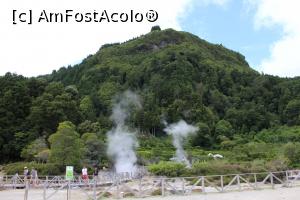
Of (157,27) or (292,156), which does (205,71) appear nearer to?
(157,27)

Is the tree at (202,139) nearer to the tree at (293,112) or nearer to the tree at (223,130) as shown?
the tree at (223,130)

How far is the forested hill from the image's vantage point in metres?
63.2

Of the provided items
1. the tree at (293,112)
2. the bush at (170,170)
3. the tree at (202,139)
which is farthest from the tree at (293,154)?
the tree at (293,112)

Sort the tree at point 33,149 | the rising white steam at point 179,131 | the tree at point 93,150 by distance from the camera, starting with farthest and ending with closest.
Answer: the rising white steam at point 179,131 → the tree at point 93,150 → the tree at point 33,149

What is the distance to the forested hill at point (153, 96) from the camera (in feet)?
207

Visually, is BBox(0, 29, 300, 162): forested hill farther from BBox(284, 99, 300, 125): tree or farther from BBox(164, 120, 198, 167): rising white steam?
BBox(164, 120, 198, 167): rising white steam

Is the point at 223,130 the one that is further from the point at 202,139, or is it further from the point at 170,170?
the point at 170,170

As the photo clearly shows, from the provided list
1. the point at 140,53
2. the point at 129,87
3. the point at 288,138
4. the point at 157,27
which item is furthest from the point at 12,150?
the point at 157,27

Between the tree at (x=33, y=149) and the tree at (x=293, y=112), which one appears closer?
the tree at (x=33, y=149)

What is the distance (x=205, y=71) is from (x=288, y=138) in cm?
5193

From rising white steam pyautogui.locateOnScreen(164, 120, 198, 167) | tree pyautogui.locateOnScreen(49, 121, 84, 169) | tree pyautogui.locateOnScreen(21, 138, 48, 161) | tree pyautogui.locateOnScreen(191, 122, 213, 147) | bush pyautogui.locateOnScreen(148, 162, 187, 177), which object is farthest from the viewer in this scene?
tree pyautogui.locateOnScreen(191, 122, 213, 147)

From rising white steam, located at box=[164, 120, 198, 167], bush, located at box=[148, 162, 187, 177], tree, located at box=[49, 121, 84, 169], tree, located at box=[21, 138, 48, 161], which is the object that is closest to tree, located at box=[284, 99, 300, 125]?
rising white steam, located at box=[164, 120, 198, 167]

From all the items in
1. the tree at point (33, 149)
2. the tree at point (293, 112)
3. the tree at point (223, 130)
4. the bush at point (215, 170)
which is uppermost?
the tree at point (293, 112)

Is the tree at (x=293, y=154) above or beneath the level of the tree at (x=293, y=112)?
beneath
